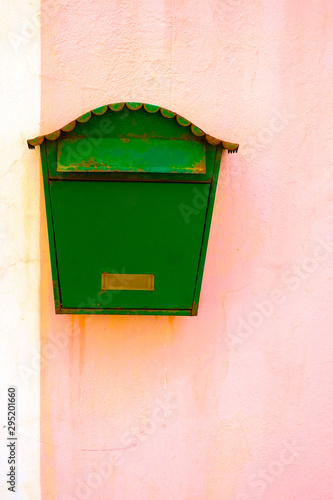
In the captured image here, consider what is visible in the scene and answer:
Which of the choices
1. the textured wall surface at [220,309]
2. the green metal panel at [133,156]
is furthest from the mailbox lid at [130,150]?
the textured wall surface at [220,309]

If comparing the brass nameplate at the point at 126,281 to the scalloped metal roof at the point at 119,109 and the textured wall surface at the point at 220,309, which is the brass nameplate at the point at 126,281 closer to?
the textured wall surface at the point at 220,309

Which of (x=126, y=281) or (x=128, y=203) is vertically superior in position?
(x=128, y=203)

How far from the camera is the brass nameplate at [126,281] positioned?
4.87ft

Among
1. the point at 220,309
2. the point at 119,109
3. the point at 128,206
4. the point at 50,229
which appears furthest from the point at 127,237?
the point at 220,309

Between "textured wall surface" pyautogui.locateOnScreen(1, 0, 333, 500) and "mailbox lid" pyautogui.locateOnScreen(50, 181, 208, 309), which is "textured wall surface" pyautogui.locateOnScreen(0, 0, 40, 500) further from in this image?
"mailbox lid" pyautogui.locateOnScreen(50, 181, 208, 309)

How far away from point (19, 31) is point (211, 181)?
35.7 inches

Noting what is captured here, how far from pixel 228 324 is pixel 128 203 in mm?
622

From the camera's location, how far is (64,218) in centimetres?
146

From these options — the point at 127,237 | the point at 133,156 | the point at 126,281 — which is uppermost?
the point at 133,156

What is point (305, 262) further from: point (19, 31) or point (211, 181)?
point (19, 31)

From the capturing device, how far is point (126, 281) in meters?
1.49

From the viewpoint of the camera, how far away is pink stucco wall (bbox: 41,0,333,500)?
5.57 ft

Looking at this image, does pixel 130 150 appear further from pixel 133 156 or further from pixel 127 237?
pixel 127 237

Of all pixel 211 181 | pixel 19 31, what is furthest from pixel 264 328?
pixel 19 31
